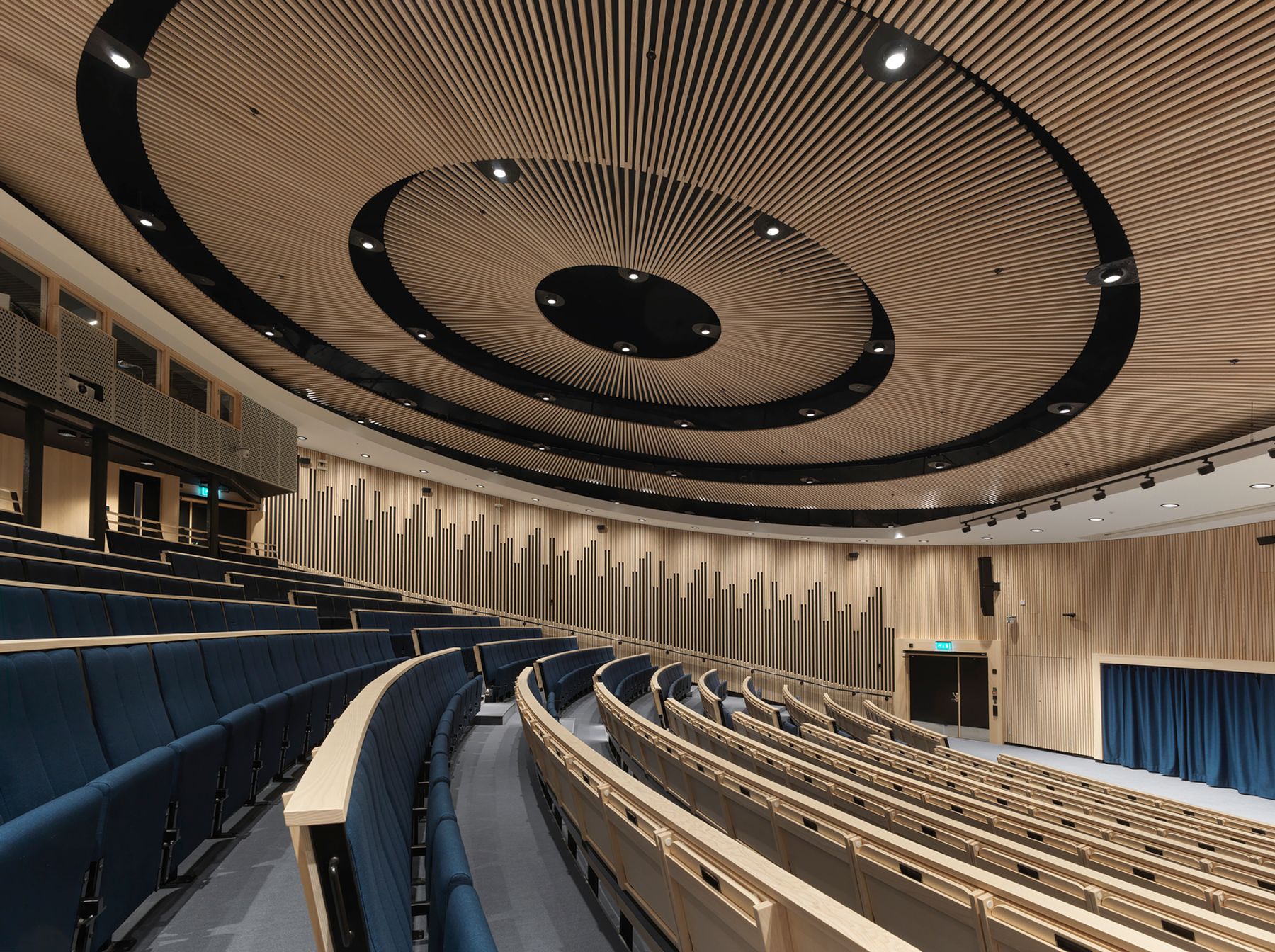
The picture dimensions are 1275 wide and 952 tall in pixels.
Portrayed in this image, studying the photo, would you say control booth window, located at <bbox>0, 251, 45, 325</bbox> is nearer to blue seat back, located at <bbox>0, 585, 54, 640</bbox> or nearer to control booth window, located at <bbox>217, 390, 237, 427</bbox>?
control booth window, located at <bbox>217, 390, 237, 427</bbox>

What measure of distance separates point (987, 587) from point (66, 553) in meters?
12.3

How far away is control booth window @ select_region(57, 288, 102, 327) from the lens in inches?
250

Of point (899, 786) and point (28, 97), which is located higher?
point (28, 97)

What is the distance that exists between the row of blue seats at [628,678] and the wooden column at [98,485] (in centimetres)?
490

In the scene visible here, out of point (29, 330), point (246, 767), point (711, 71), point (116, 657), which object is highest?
point (711, 71)

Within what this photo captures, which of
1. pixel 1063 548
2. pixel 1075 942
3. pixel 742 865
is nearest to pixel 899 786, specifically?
pixel 1075 942

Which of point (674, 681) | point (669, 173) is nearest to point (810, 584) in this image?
point (674, 681)

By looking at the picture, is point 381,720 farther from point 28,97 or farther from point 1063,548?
point 1063,548

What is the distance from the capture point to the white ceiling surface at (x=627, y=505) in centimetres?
600

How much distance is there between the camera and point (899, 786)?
3.82m

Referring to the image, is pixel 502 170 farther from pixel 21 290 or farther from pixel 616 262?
pixel 21 290

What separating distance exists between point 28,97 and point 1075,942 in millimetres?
A: 5279

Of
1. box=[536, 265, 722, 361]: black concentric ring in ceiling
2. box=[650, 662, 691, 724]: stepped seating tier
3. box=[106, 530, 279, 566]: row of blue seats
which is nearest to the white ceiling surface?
box=[106, 530, 279, 566]: row of blue seats

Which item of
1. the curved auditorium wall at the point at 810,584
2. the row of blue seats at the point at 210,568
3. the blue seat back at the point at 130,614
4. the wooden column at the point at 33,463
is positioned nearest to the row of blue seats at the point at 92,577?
the blue seat back at the point at 130,614
